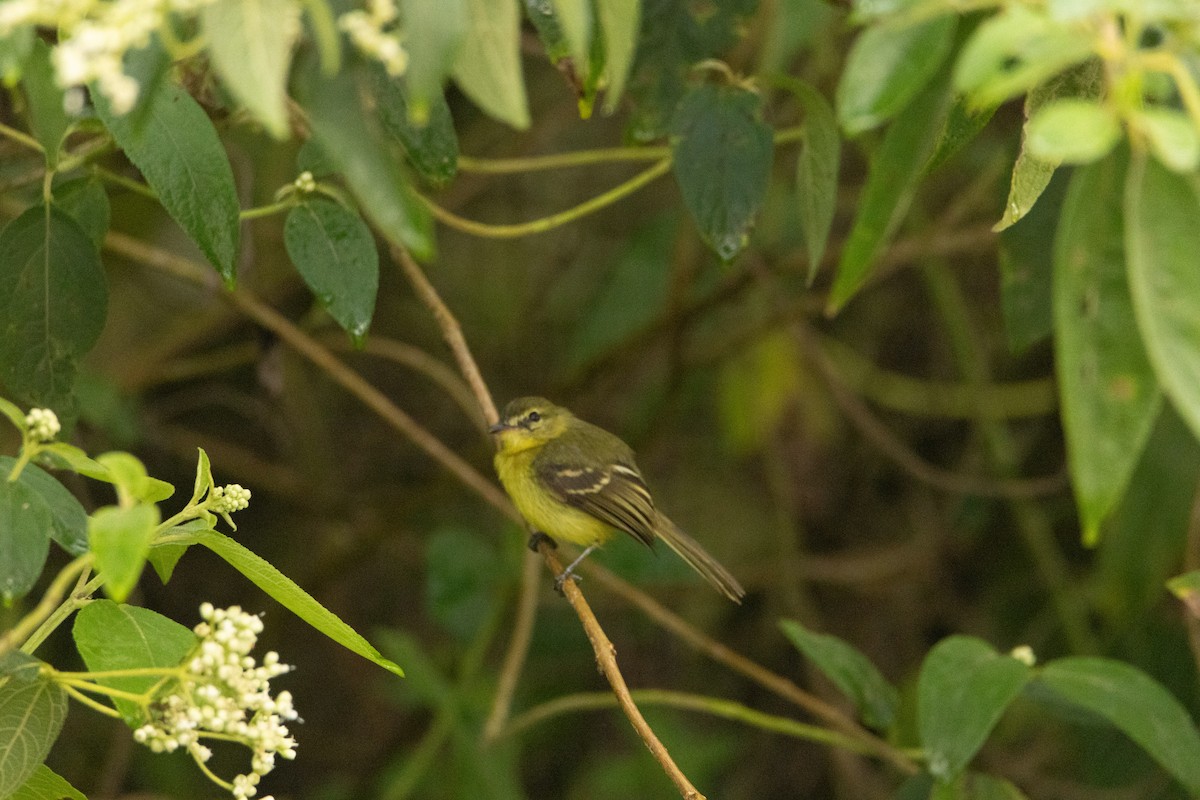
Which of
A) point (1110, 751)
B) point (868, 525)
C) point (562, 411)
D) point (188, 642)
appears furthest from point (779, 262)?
point (188, 642)

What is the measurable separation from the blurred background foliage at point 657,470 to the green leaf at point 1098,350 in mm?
2836

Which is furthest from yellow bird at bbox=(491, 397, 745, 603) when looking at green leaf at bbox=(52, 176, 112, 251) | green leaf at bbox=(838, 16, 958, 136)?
green leaf at bbox=(838, 16, 958, 136)

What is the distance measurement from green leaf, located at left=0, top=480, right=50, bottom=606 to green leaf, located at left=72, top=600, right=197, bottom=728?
0.21 metres

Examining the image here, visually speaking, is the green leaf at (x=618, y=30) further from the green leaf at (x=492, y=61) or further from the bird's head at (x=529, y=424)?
the bird's head at (x=529, y=424)

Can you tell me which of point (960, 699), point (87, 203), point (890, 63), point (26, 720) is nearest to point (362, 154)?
point (890, 63)

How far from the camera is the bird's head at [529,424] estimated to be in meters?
4.50

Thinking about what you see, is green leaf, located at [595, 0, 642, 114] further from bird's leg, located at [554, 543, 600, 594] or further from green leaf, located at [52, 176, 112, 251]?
bird's leg, located at [554, 543, 600, 594]

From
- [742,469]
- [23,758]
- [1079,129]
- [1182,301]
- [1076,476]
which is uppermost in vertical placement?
[1079,129]

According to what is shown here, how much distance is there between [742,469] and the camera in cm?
646

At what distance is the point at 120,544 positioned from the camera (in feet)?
4.15

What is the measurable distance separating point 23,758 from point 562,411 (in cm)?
306

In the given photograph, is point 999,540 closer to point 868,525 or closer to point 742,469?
point 868,525

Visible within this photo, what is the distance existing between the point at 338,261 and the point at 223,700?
87 cm

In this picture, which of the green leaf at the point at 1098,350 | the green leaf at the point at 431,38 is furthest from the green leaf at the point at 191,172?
the green leaf at the point at 1098,350
